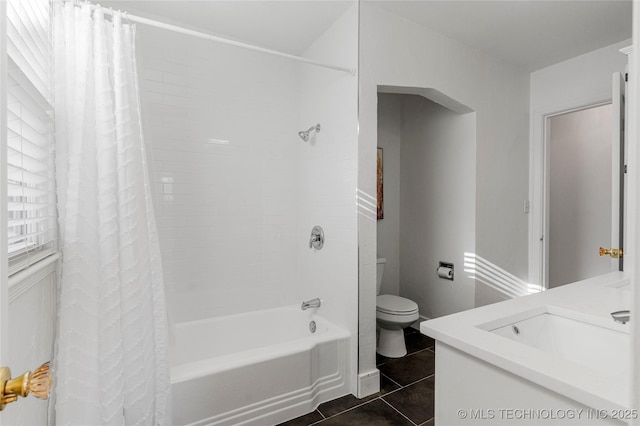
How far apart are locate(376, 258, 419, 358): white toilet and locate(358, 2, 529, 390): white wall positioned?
42 cm

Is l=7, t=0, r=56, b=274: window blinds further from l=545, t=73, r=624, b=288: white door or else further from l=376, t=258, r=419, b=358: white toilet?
l=545, t=73, r=624, b=288: white door

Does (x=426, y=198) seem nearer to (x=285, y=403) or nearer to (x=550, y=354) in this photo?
(x=285, y=403)

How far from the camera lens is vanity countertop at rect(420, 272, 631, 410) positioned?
735 millimetres

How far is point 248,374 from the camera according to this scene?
174 centimetres

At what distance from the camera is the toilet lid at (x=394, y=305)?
2.50m

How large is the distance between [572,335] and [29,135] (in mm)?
1919

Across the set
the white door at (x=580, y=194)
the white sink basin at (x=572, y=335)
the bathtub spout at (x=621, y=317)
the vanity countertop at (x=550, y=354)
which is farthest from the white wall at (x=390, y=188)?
the bathtub spout at (x=621, y=317)

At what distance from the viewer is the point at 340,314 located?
2221 millimetres

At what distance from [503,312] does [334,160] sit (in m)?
1.43

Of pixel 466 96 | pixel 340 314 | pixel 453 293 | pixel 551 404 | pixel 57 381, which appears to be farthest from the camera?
pixel 453 293

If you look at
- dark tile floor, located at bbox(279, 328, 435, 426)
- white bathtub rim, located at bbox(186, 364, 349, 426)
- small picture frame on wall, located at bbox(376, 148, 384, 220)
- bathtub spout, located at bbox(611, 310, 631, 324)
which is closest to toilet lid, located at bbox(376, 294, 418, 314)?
dark tile floor, located at bbox(279, 328, 435, 426)

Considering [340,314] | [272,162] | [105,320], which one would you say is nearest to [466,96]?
[272,162]

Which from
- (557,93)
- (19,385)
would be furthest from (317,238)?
(557,93)

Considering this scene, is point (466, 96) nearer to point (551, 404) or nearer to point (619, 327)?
point (619, 327)
